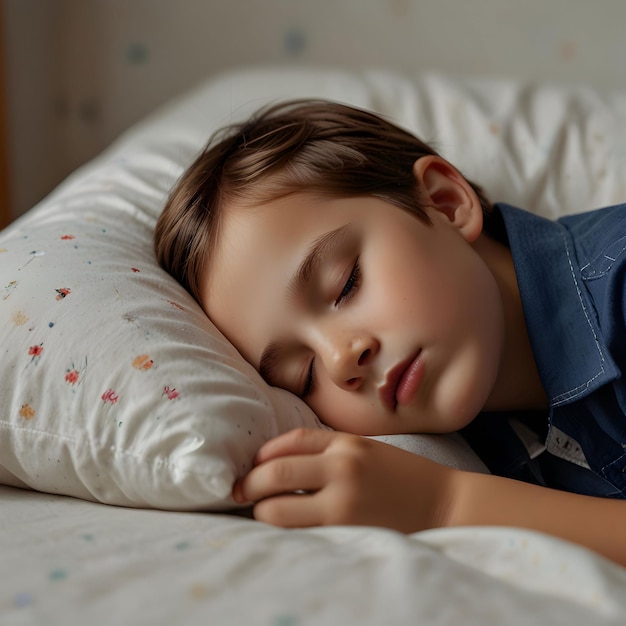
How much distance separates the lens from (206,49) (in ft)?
5.97

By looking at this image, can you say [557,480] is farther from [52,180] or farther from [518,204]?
[52,180]

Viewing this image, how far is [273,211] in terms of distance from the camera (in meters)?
0.91

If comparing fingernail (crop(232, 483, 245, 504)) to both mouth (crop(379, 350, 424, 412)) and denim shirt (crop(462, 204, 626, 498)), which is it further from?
denim shirt (crop(462, 204, 626, 498))

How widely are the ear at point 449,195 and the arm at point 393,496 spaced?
0.36 m

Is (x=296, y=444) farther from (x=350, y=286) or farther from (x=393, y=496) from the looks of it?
(x=350, y=286)

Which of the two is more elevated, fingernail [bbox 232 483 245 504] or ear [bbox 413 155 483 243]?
ear [bbox 413 155 483 243]

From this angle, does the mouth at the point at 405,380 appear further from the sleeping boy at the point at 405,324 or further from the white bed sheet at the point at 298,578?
the white bed sheet at the point at 298,578

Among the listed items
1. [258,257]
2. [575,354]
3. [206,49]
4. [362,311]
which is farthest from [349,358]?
[206,49]

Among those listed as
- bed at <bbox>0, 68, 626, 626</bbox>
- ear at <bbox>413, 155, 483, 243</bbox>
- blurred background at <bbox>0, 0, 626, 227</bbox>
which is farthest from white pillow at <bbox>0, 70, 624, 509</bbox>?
blurred background at <bbox>0, 0, 626, 227</bbox>

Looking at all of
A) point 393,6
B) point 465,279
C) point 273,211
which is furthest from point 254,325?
point 393,6

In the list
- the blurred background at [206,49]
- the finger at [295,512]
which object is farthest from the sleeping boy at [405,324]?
the blurred background at [206,49]

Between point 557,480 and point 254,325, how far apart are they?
410 millimetres

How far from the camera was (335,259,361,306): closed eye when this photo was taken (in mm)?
843

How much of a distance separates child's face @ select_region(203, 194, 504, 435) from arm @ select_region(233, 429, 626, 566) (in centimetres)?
13
